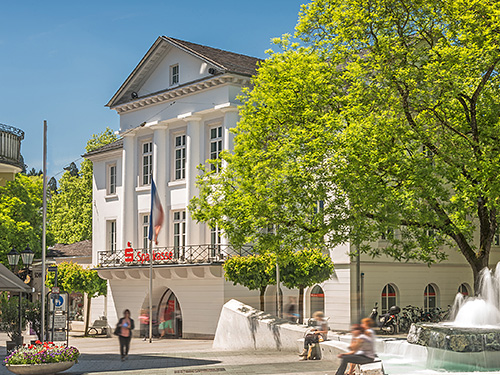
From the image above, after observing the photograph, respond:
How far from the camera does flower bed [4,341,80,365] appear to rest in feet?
65.6

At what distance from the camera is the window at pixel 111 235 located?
4928 centimetres

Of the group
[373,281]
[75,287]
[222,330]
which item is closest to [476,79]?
[222,330]

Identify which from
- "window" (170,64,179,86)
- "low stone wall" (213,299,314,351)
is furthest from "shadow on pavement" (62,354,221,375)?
"window" (170,64,179,86)

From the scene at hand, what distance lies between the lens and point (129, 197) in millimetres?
47031

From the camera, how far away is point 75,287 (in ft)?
153

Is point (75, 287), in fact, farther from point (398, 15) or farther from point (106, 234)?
point (398, 15)

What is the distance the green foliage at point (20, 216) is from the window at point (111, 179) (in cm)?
1026

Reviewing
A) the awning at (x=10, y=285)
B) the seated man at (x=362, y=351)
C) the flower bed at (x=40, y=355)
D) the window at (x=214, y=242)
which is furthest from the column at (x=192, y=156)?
the seated man at (x=362, y=351)

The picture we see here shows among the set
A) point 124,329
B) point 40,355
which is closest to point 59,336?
point 124,329

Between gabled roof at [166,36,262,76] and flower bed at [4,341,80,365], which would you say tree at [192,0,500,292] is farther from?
gabled roof at [166,36,262,76]

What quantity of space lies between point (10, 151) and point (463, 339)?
14450 millimetres

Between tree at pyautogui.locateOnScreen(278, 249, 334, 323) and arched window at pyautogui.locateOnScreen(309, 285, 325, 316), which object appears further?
arched window at pyautogui.locateOnScreen(309, 285, 325, 316)

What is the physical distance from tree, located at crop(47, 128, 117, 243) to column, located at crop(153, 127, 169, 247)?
3343 cm

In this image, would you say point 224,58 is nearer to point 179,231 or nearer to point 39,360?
point 179,231
